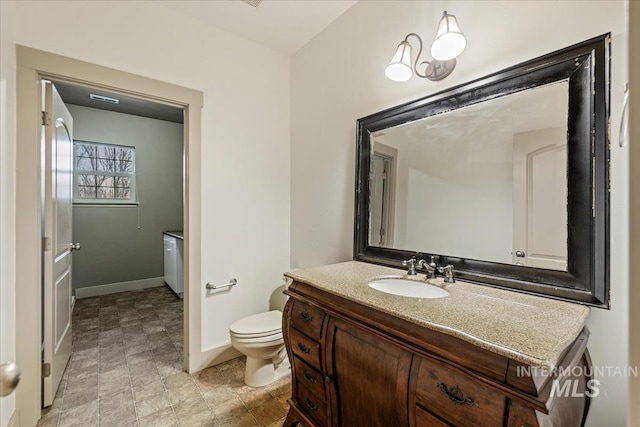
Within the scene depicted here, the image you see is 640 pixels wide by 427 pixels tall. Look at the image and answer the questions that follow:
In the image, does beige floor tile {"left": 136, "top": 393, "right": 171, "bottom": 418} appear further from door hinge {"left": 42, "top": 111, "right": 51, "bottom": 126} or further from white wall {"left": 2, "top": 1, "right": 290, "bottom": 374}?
door hinge {"left": 42, "top": 111, "right": 51, "bottom": 126}

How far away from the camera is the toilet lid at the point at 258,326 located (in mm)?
1893

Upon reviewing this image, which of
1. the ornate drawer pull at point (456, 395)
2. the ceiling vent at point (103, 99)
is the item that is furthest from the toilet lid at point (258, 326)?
the ceiling vent at point (103, 99)

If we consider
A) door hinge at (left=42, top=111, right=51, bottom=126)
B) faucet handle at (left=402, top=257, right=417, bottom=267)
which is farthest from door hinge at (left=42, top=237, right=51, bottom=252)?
faucet handle at (left=402, top=257, right=417, bottom=267)

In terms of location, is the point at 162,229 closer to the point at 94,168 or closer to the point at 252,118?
the point at 94,168

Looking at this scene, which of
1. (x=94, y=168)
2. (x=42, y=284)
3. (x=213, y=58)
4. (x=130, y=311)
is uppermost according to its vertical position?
(x=213, y=58)

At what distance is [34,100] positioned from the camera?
5.22ft

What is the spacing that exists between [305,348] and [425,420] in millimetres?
620

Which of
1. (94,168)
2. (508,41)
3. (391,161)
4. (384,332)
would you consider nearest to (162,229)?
(94,168)

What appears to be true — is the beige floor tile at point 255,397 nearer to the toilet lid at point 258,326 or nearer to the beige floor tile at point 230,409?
the beige floor tile at point 230,409

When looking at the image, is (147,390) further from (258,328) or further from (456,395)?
(456,395)

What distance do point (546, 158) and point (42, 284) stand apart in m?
2.75

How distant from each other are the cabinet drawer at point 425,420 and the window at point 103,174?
14.8ft

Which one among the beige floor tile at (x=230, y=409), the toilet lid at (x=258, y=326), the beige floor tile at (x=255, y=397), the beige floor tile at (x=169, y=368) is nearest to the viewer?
the beige floor tile at (x=230, y=409)

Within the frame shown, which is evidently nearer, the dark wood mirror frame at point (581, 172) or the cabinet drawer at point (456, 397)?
the cabinet drawer at point (456, 397)
